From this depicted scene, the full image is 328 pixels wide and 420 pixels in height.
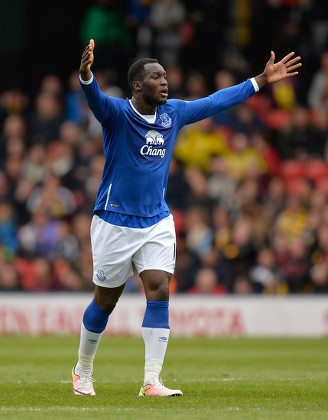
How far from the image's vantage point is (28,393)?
10000 mm

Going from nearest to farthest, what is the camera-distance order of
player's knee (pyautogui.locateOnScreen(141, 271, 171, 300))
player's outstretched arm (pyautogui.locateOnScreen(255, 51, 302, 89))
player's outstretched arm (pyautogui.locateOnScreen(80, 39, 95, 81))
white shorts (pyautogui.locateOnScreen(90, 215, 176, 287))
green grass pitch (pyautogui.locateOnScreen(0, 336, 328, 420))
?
green grass pitch (pyautogui.locateOnScreen(0, 336, 328, 420)) < player's outstretched arm (pyautogui.locateOnScreen(80, 39, 95, 81)) < player's knee (pyautogui.locateOnScreen(141, 271, 171, 300)) < white shorts (pyautogui.locateOnScreen(90, 215, 176, 287)) < player's outstretched arm (pyautogui.locateOnScreen(255, 51, 302, 89))

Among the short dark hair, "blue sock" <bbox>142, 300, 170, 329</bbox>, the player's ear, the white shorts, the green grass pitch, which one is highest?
the short dark hair

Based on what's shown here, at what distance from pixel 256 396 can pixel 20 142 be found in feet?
44.2

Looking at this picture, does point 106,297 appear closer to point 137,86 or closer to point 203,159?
point 137,86

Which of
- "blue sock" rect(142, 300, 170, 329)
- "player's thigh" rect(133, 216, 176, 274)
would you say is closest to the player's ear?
"player's thigh" rect(133, 216, 176, 274)

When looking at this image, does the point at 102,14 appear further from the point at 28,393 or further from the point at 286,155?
the point at 28,393

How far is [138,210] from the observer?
973cm

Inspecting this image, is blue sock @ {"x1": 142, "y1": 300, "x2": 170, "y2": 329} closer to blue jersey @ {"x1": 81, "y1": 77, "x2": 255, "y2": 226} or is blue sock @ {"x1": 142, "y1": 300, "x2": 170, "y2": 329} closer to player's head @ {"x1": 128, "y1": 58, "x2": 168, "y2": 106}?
blue jersey @ {"x1": 81, "y1": 77, "x2": 255, "y2": 226}

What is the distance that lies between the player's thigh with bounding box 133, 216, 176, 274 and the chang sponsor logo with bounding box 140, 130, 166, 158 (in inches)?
21.6

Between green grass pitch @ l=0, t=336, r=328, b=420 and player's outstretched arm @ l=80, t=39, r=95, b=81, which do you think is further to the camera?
Answer: player's outstretched arm @ l=80, t=39, r=95, b=81

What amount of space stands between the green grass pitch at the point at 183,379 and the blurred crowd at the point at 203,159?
1.79m

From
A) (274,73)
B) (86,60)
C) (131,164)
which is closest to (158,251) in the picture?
(131,164)

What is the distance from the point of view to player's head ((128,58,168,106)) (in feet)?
31.9

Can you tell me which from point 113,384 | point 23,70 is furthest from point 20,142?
point 113,384
